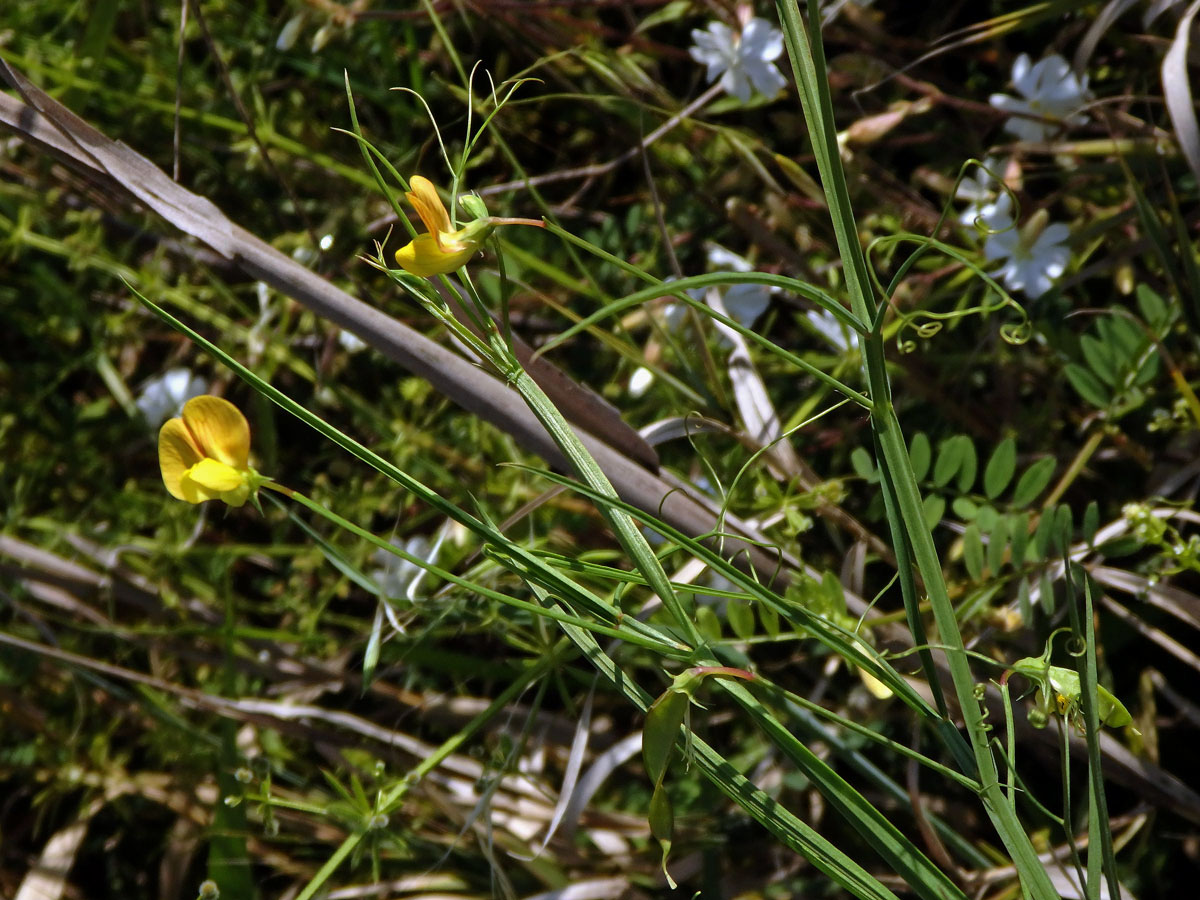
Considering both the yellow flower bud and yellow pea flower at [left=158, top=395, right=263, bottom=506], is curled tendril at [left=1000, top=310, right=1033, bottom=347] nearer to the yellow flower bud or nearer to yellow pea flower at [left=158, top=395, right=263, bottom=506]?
the yellow flower bud

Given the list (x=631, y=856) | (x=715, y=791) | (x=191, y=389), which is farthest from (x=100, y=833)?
(x=715, y=791)

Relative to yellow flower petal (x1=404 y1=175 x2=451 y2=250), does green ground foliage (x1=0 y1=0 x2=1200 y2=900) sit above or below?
below

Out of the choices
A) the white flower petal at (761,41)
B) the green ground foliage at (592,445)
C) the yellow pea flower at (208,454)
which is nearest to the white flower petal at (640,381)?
the green ground foliage at (592,445)

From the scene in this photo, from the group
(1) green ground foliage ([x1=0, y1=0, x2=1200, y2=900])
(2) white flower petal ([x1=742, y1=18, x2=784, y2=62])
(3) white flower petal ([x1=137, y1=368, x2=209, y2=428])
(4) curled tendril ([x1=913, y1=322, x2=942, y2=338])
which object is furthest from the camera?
(3) white flower petal ([x1=137, y1=368, x2=209, y2=428])

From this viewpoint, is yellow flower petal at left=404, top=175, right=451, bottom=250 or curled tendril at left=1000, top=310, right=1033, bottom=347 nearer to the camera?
yellow flower petal at left=404, top=175, right=451, bottom=250

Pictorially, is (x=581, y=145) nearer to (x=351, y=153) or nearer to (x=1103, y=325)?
(x=351, y=153)

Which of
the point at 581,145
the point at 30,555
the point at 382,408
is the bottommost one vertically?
the point at 30,555

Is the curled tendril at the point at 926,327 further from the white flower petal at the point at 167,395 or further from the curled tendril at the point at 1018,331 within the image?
the white flower petal at the point at 167,395

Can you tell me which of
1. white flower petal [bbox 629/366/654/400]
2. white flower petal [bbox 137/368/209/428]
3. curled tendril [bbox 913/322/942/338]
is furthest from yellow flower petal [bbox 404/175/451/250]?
white flower petal [bbox 137/368/209/428]
